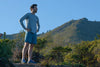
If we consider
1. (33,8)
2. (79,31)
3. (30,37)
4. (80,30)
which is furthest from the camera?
(80,30)

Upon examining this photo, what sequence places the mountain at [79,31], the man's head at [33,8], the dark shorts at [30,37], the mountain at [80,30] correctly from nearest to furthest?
1. the dark shorts at [30,37]
2. the man's head at [33,8]
3. the mountain at [79,31]
4. the mountain at [80,30]

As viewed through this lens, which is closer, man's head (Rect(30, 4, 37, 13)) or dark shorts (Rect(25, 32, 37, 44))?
dark shorts (Rect(25, 32, 37, 44))

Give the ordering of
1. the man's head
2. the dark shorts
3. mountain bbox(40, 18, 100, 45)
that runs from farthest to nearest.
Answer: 1. mountain bbox(40, 18, 100, 45)
2. the man's head
3. the dark shorts

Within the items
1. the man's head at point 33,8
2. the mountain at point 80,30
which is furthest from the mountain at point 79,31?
the man's head at point 33,8

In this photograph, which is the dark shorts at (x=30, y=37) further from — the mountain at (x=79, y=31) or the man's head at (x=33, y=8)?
the mountain at (x=79, y=31)

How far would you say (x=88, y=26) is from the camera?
115m

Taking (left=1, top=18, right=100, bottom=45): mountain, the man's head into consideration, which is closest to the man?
the man's head

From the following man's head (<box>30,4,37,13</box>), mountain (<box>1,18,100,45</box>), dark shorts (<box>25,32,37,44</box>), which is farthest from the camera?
mountain (<box>1,18,100,45</box>)

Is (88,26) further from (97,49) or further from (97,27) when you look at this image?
(97,49)

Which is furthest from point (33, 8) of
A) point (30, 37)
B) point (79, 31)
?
point (79, 31)

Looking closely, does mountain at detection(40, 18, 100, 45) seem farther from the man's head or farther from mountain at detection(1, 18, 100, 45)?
the man's head

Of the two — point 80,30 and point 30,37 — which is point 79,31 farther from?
point 30,37

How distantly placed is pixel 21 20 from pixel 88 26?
110962 millimetres

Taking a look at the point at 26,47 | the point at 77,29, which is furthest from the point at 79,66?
the point at 77,29
